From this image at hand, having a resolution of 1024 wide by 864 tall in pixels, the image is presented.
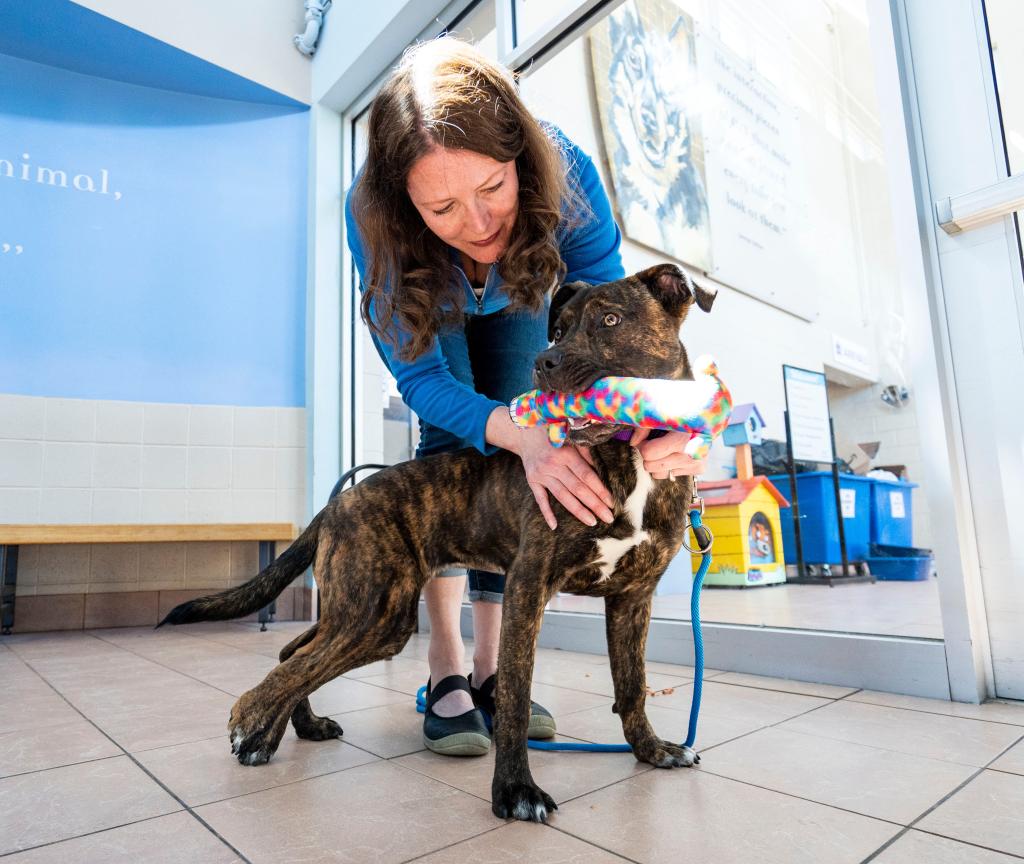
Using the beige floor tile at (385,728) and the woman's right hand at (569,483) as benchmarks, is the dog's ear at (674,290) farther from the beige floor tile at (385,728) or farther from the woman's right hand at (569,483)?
the beige floor tile at (385,728)

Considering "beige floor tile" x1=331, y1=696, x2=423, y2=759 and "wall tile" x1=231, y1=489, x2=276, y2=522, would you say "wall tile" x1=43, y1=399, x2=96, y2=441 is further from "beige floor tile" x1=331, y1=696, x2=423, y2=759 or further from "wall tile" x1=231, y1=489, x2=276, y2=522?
"beige floor tile" x1=331, y1=696, x2=423, y2=759

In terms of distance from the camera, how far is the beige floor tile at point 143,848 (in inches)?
38.6

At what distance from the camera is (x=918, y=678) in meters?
1.84

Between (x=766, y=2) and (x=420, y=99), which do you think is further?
(x=766, y=2)

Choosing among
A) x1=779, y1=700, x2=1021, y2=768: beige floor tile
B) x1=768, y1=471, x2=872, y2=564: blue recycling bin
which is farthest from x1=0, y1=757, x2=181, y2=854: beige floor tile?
x1=768, y1=471, x2=872, y2=564: blue recycling bin

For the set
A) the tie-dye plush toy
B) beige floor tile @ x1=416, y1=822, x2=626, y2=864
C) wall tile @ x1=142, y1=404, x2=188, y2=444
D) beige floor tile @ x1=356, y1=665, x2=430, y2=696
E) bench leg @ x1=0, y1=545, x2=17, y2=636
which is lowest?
beige floor tile @ x1=356, y1=665, x2=430, y2=696

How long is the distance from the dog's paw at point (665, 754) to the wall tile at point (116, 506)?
11.1ft

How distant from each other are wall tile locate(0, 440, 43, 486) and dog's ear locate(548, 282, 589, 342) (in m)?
3.35

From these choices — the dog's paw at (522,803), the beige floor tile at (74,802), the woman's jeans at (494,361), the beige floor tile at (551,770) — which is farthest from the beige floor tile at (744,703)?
the beige floor tile at (74,802)

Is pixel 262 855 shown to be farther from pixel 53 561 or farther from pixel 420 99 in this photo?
pixel 53 561

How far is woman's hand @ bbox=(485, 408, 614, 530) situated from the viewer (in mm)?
1243

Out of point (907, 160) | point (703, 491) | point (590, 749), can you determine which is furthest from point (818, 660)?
point (703, 491)

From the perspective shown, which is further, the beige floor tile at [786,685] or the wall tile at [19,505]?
the wall tile at [19,505]

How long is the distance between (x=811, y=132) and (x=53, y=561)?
5.48m
